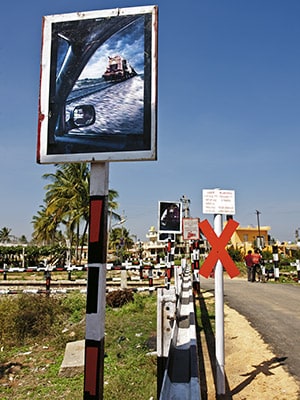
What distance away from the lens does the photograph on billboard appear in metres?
10.3

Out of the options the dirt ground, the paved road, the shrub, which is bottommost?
the dirt ground

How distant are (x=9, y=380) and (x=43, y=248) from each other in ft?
140

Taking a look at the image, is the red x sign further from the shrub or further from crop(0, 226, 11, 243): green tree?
crop(0, 226, 11, 243): green tree

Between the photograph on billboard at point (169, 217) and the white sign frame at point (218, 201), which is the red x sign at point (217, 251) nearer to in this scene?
the white sign frame at point (218, 201)

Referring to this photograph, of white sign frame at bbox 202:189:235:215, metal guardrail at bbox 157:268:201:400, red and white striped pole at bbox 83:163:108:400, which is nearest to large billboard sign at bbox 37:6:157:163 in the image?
red and white striped pole at bbox 83:163:108:400

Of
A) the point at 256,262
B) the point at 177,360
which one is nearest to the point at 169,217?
the point at 177,360

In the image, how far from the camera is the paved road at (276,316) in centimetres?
583

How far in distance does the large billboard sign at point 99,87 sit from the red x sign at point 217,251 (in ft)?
6.94

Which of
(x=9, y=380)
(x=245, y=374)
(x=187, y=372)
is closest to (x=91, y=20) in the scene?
(x=187, y=372)

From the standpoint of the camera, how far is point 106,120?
2635 millimetres

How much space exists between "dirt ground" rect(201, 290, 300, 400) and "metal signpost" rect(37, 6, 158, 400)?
240cm

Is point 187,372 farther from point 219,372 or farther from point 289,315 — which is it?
point 289,315

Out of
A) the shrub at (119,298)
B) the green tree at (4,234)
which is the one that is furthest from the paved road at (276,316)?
the green tree at (4,234)

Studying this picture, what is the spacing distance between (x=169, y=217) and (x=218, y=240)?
5889mm
